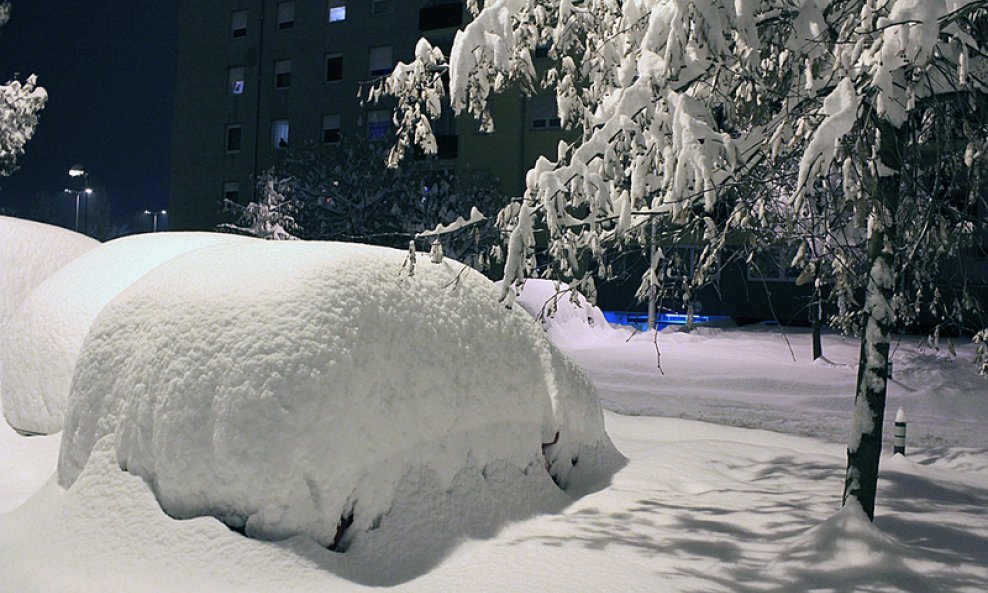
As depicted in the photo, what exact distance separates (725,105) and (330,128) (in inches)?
1363

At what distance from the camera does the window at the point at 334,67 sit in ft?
123

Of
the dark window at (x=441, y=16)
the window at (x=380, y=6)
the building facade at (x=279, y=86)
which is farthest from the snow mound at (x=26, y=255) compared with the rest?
the window at (x=380, y=6)

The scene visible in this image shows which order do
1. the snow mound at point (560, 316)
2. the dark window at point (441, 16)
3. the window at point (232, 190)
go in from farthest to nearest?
the window at point (232, 190), the dark window at point (441, 16), the snow mound at point (560, 316)

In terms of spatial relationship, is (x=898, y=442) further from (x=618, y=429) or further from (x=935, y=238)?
(x=935, y=238)

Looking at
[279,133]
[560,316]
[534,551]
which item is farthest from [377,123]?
[534,551]

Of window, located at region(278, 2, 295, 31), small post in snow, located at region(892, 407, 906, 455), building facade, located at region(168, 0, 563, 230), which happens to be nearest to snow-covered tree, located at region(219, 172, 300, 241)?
building facade, located at region(168, 0, 563, 230)

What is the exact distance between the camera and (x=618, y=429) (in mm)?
9164

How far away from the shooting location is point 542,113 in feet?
104

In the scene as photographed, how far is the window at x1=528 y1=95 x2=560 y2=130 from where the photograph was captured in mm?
31417

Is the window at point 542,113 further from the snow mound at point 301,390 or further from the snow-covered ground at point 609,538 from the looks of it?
the snow mound at point 301,390

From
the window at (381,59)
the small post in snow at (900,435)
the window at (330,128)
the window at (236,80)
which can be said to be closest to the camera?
the small post in snow at (900,435)

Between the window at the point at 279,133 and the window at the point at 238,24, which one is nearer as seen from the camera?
the window at the point at 279,133

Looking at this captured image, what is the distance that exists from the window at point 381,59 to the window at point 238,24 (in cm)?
798

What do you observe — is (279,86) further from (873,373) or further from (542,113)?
(873,373)
